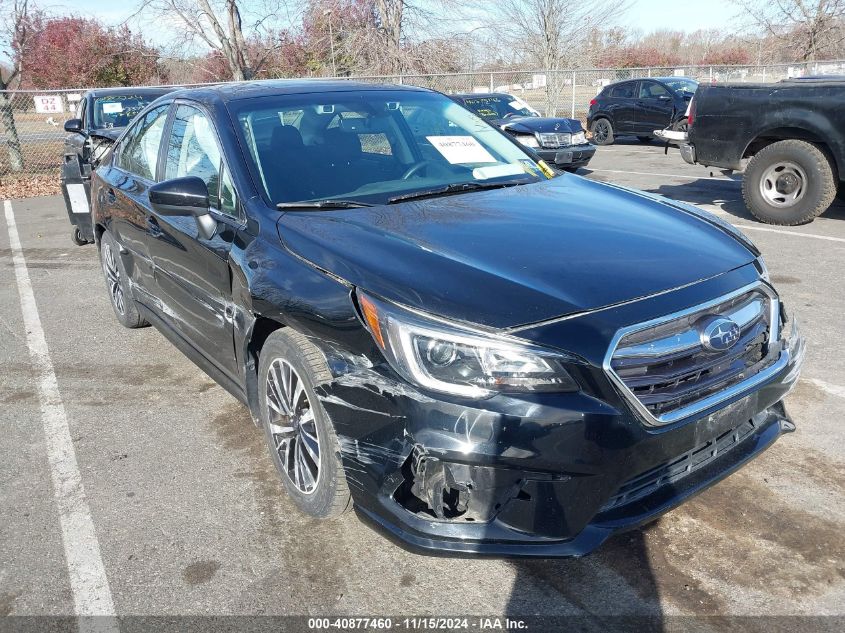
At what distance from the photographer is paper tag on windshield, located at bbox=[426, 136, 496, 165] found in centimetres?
379

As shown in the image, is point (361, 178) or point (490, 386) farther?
point (361, 178)

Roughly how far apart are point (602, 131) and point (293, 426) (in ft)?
57.9

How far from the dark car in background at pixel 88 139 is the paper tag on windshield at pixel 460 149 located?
4.81 m

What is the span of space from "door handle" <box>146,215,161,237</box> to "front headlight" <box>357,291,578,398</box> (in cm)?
225

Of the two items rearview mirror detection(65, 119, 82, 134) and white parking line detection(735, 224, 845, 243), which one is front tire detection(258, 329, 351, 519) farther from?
rearview mirror detection(65, 119, 82, 134)

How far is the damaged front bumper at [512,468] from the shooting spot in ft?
7.25

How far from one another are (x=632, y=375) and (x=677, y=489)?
0.47 meters

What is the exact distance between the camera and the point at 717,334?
8.11ft

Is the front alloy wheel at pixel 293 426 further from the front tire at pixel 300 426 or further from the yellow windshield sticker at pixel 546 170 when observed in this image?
the yellow windshield sticker at pixel 546 170

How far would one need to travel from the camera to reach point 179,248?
376 cm

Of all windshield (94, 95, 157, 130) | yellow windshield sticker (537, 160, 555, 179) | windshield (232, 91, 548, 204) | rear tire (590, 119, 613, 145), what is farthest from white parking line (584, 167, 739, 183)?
windshield (232, 91, 548, 204)

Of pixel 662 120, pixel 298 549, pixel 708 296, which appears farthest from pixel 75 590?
pixel 662 120

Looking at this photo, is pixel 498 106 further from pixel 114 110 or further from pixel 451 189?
pixel 451 189

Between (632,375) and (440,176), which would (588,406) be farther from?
(440,176)
